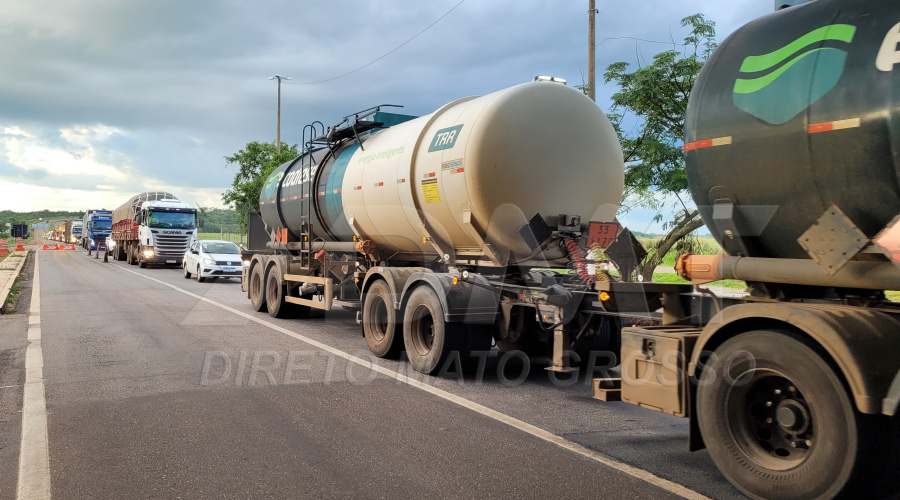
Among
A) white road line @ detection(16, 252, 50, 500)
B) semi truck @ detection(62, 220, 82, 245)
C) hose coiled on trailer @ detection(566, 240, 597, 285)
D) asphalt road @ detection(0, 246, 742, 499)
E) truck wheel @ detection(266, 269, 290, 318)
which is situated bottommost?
white road line @ detection(16, 252, 50, 500)

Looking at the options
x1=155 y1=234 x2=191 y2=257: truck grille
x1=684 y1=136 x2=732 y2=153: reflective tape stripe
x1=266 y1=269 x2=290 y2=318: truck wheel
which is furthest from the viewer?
x1=155 y1=234 x2=191 y2=257: truck grille

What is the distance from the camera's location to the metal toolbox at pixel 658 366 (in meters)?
4.59

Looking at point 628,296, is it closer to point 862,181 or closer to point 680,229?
point 862,181

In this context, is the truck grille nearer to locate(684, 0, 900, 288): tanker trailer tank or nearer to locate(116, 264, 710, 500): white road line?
locate(116, 264, 710, 500): white road line

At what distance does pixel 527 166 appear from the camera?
716 centimetres

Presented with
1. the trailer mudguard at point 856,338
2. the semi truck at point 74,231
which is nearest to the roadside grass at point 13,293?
the trailer mudguard at point 856,338

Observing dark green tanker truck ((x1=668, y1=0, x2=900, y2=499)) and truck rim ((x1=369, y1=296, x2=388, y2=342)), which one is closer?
dark green tanker truck ((x1=668, y1=0, x2=900, y2=499))

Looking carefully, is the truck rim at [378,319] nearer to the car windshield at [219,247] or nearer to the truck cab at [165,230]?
the car windshield at [219,247]

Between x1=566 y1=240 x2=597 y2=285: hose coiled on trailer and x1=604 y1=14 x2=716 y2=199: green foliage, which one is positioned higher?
x1=604 y1=14 x2=716 y2=199: green foliage

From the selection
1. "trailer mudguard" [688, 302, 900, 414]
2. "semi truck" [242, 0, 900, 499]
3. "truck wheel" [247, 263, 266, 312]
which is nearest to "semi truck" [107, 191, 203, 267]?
"truck wheel" [247, 263, 266, 312]

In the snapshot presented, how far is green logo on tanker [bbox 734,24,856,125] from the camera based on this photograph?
384 cm

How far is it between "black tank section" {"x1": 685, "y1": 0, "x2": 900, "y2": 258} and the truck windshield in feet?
104

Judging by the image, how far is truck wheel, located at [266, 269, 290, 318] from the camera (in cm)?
1294

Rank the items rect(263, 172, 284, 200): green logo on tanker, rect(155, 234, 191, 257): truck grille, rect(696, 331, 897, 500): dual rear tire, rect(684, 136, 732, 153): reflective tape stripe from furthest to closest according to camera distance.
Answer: rect(155, 234, 191, 257): truck grille < rect(263, 172, 284, 200): green logo on tanker < rect(684, 136, 732, 153): reflective tape stripe < rect(696, 331, 897, 500): dual rear tire
